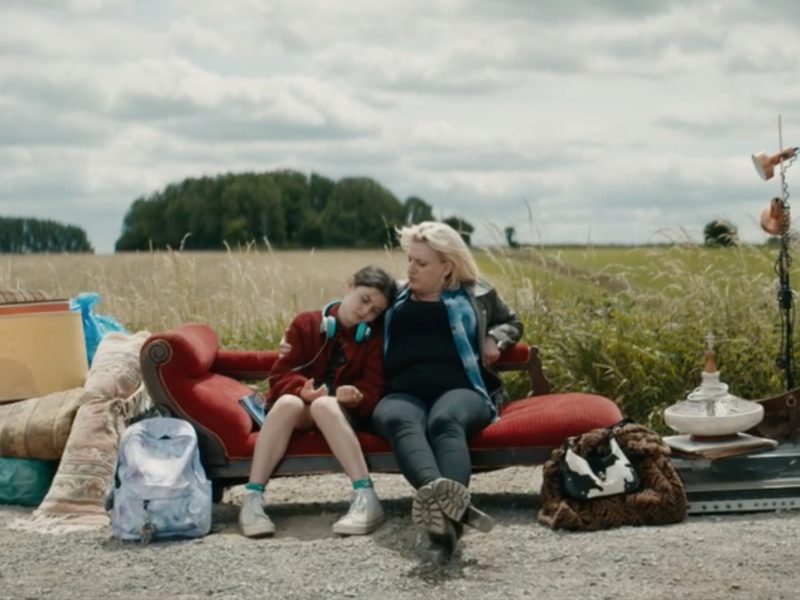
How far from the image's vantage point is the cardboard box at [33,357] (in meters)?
7.71

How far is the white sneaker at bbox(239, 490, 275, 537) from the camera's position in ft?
20.6

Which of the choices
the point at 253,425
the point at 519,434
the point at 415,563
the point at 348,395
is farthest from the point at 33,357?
the point at 415,563

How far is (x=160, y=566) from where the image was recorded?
5.80 m

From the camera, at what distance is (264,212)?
17312mm

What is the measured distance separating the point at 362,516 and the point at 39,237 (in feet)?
31.8

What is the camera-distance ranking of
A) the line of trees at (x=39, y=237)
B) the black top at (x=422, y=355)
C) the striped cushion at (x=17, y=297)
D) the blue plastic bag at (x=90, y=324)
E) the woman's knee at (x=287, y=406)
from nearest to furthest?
the woman's knee at (x=287, y=406), the black top at (x=422, y=355), the striped cushion at (x=17, y=297), the blue plastic bag at (x=90, y=324), the line of trees at (x=39, y=237)

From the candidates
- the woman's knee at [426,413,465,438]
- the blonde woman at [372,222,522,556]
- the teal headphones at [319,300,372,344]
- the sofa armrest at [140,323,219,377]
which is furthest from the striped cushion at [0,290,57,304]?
the woman's knee at [426,413,465,438]

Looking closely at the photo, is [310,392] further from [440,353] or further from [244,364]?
[244,364]

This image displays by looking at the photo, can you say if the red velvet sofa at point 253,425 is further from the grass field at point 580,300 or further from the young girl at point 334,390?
the grass field at point 580,300

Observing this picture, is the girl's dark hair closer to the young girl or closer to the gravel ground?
the young girl

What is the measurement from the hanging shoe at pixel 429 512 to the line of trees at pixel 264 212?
8.04m

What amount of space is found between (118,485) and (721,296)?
4261 millimetres

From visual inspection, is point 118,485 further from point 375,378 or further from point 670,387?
point 670,387

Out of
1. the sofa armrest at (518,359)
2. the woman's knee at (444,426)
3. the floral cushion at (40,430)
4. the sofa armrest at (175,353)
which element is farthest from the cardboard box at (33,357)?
the woman's knee at (444,426)
